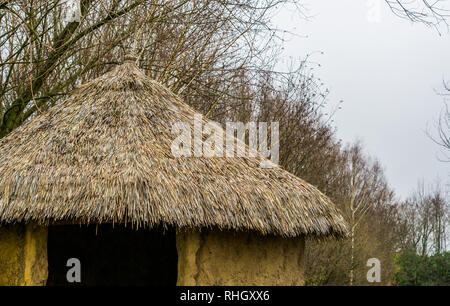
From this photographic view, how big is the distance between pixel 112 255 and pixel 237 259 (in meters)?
3.17

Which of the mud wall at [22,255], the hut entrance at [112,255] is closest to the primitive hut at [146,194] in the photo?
the mud wall at [22,255]

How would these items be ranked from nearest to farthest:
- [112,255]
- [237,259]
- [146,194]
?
[146,194]
[237,259]
[112,255]

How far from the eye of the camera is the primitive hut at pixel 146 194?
241 inches

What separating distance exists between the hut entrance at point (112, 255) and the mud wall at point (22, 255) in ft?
7.43

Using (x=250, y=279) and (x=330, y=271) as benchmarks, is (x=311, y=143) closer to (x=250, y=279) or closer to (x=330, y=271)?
(x=330, y=271)

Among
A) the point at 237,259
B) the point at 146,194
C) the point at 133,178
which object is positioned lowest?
the point at 237,259

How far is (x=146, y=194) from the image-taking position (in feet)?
20.0

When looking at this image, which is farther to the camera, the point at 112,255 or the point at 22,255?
the point at 112,255

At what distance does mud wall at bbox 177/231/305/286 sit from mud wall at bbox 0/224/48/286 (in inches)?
57.1

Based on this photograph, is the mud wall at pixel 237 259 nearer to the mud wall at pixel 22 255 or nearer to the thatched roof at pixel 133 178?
the thatched roof at pixel 133 178

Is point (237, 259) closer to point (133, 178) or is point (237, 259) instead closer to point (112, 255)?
point (133, 178)

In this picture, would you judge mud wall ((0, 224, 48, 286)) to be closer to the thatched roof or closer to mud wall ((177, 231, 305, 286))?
the thatched roof

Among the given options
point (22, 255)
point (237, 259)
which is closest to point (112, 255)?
point (22, 255)

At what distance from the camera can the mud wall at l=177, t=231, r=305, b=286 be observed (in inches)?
253
